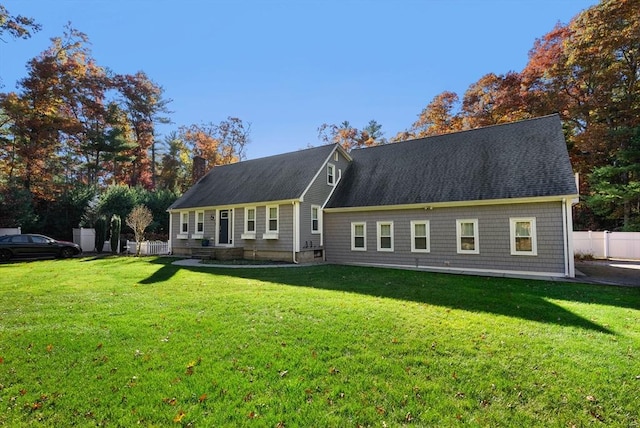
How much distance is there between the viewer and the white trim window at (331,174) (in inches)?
699

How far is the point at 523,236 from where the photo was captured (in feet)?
38.9

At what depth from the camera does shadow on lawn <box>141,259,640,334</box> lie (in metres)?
6.77

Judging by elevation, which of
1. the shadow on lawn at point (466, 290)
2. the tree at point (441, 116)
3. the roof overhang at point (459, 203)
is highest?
the tree at point (441, 116)

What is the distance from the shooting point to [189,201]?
21.2 metres

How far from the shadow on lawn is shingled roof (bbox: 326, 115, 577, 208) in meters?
3.65

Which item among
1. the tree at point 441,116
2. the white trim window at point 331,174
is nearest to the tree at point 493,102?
the tree at point 441,116

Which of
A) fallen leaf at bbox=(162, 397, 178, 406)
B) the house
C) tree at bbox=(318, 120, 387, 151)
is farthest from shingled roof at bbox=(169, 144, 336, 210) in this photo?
tree at bbox=(318, 120, 387, 151)

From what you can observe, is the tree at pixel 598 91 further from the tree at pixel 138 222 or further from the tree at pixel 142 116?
the tree at pixel 142 116

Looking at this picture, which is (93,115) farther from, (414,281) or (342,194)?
(414,281)

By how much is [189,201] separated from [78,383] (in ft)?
61.1

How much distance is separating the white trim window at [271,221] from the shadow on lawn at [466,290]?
161 inches

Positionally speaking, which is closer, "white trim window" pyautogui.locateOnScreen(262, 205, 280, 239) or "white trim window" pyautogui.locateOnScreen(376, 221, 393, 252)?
"white trim window" pyautogui.locateOnScreen(376, 221, 393, 252)

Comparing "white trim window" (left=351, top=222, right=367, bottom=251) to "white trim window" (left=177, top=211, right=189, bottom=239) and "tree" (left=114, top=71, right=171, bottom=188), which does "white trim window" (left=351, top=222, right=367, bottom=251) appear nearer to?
"white trim window" (left=177, top=211, right=189, bottom=239)

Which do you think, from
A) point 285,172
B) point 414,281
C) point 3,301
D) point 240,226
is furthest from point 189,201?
point 414,281
